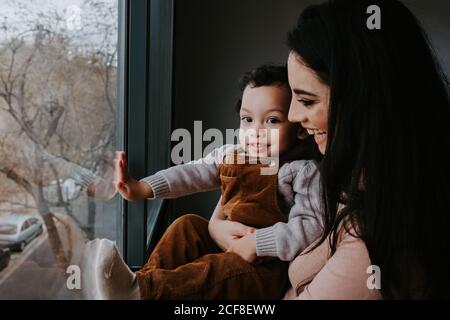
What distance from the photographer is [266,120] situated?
78 centimetres

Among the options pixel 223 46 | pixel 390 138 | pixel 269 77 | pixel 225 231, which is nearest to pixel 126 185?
pixel 225 231

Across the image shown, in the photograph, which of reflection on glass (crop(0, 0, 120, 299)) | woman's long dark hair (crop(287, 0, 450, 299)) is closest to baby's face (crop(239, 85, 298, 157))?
woman's long dark hair (crop(287, 0, 450, 299))

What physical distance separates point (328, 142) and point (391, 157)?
0.08 metres

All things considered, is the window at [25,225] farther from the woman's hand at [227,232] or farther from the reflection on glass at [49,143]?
the woman's hand at [227,232]

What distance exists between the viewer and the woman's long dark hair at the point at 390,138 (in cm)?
64

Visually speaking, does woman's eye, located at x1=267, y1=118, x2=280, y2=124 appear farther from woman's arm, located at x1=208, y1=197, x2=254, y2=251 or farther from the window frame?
the window frame

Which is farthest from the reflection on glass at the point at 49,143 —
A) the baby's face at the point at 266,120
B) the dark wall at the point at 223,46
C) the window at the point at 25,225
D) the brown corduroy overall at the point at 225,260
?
the dark wall at the point at 223,46

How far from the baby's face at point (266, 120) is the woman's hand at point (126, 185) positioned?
0.18 meters

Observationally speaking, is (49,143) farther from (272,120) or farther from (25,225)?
(272,120)

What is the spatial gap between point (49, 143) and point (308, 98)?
13.5 inches

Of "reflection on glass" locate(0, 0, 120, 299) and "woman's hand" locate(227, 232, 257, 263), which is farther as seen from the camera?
"woman's hand" locate(227, 232, 257, 263)

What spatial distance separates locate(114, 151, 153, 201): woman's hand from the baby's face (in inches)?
7.1

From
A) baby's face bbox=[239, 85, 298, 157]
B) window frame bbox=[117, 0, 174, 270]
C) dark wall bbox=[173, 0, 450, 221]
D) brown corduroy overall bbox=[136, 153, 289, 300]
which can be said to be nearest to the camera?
brown corduroy overall bbox=[136, 153, 289, 300]

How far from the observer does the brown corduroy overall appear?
666 mm
